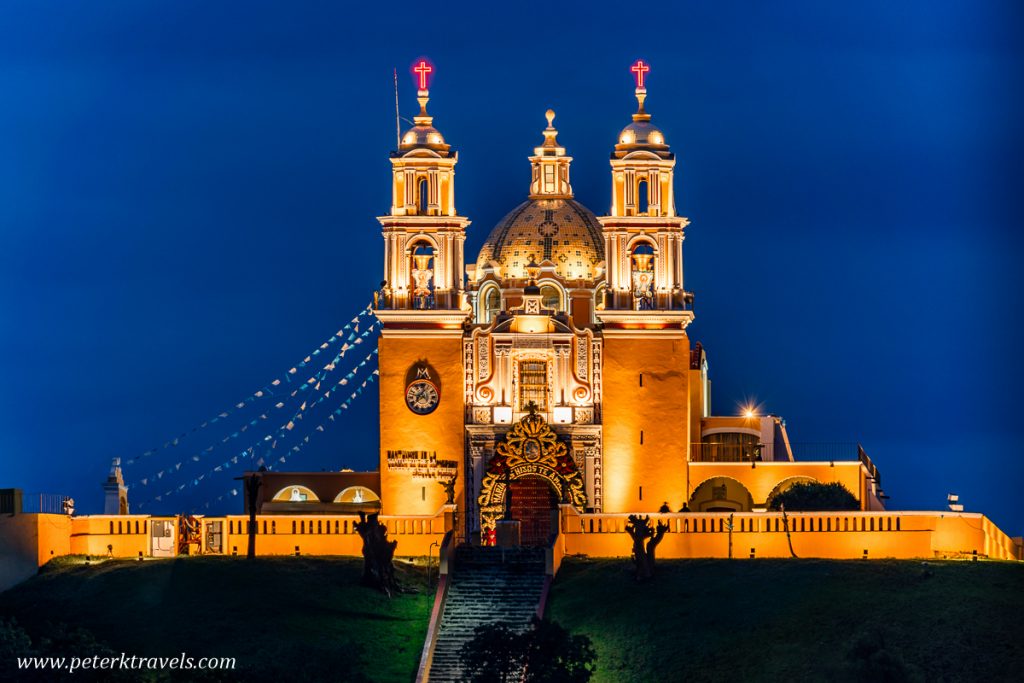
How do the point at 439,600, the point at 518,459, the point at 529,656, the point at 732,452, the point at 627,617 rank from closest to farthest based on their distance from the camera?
the point at 529,656 < the point at 627,617 < the point at 439,600 < the point at 518,459 < the point at 732,452

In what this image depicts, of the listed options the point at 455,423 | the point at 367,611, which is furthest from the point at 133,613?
the point at 455,423

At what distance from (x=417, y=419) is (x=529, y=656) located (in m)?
22.2

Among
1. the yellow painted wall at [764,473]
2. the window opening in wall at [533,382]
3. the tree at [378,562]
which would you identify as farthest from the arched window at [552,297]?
the tree at [378,562]

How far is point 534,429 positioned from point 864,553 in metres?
12.4

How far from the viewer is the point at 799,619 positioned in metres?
84.3

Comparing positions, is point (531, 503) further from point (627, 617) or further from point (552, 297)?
point (627, 617)

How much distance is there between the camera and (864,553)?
93250 millimetres

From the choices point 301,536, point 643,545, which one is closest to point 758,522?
point 643,545

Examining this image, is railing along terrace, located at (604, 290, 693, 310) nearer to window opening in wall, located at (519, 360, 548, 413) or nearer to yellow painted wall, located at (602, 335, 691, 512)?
yellow painted wall, located at (602, 335, 691, 512)

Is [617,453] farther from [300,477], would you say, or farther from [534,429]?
[300,477]

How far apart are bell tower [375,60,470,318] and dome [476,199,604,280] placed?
523 cm

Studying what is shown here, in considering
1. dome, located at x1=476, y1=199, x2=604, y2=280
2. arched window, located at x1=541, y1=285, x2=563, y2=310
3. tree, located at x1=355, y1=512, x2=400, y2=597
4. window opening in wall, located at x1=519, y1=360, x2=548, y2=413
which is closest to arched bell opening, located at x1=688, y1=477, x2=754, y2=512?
window opening in wall, located at x1=519, y1=360, x2=548, y2=413

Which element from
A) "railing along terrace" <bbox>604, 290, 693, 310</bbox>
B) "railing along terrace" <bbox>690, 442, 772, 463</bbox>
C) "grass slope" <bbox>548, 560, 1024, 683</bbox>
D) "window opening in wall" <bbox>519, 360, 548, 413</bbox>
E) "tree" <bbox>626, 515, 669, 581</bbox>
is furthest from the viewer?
"railing along terrace" <bbox>690, 442, 772, 463</bbox>
